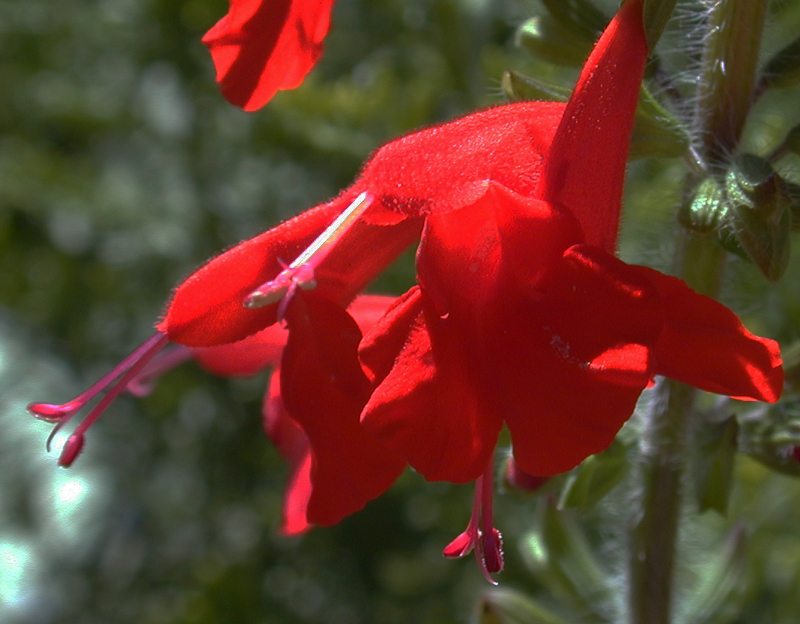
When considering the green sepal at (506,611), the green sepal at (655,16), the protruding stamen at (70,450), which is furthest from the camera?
the green sepal at (506,611)

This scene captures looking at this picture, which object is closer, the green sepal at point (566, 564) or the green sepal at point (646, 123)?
the green sepal at point (646, 123)

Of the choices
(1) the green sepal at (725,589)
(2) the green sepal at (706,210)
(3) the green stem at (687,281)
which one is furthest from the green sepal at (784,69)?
(1) the green sepal at (725,589)

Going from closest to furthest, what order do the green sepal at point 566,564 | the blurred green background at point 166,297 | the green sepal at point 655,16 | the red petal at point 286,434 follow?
the green sepal at point 655,16 → the red petal at point 286,434 → the green sepal at point 566,564 → the blurred green background at point 166,297

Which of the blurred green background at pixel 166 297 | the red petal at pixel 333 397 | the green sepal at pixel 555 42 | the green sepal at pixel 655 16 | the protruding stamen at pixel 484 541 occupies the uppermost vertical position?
the green sepal at pixel 655 16

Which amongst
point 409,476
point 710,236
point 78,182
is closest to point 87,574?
point 409,476

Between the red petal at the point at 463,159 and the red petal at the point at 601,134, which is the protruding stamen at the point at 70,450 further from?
the red petal at the point at 601,134

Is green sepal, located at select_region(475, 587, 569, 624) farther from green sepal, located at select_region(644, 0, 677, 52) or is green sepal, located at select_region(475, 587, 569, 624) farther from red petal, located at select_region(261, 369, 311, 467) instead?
green sepal, located at select_region(644, 0, 677, 52)

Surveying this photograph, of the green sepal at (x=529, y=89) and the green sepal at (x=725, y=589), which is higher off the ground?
the green sepal at (x=529, y=89)
